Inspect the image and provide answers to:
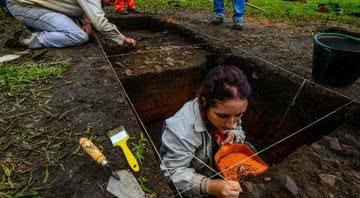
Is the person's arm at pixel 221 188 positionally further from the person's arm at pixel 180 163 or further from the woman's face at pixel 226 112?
the woman's face at pixel 226 112

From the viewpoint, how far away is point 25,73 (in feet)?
9.36

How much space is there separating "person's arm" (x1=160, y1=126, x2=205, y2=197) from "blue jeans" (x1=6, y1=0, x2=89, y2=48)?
A: 2478mm

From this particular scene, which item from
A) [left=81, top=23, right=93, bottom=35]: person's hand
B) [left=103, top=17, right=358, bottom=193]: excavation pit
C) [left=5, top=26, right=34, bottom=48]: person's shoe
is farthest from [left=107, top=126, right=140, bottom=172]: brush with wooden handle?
[left=81, top=23, right=93, bottom=35]: person's hand

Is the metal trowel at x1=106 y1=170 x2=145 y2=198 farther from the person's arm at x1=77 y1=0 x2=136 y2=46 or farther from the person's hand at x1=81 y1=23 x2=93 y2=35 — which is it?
the person's hand at x1=81 y1=23 x2=93 y2=35

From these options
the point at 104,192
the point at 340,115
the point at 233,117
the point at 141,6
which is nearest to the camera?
the point at 104,192

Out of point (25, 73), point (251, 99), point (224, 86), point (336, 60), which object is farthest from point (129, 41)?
point (336, 60)

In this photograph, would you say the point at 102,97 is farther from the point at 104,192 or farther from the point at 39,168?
the point at 104,192

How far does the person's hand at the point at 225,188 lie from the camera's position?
1.63 m

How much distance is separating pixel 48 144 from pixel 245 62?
8.77 ft

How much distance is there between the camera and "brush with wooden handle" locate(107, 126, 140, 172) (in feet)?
5.49

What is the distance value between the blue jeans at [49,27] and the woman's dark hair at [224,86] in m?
2.58

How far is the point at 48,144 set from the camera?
186 cm

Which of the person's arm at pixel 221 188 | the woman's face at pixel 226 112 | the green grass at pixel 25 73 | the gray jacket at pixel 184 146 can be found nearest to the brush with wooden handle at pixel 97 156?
the gray jacket at pixel 184 146

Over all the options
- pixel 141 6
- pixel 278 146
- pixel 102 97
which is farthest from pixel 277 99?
pixel 141 6
